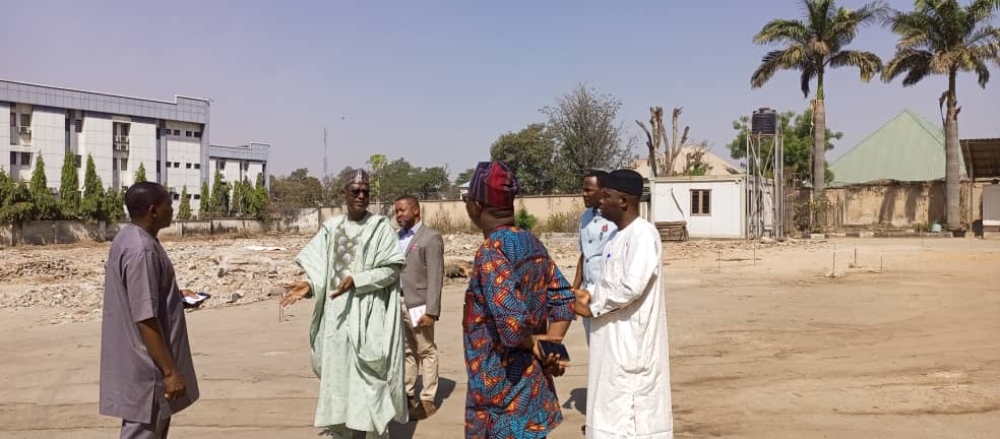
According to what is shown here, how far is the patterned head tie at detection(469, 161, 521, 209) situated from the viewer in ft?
10.5

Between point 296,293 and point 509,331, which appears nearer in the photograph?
point 509,331

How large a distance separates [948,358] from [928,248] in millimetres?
18261

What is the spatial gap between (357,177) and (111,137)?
167ft

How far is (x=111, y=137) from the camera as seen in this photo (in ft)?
163

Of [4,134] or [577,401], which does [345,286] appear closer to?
[577,401]

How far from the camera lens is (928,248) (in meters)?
23.6

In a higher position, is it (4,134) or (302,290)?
(4,134)

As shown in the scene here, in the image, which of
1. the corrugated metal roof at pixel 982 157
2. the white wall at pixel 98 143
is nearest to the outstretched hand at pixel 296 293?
the corrugated metal roof at pixel 982 157

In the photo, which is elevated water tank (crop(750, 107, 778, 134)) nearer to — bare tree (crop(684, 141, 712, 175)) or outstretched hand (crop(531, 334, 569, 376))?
bare tree (crop(684, 141, 712, 175))

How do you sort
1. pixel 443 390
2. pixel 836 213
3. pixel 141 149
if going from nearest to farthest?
pixel 443 390 < pixel 836 213 < pixel 141 149

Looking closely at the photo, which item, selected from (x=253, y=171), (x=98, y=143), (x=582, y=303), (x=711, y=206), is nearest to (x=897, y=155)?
(x=711, y=206)

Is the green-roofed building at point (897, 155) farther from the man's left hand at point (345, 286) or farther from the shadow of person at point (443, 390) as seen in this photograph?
the man's left hand at point (345, 286)

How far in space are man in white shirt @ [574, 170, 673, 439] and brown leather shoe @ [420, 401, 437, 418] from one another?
2.57m

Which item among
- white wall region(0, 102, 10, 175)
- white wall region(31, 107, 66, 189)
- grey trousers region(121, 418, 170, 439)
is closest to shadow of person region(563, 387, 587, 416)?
grey trousers region(121, 418, 170, 439)
